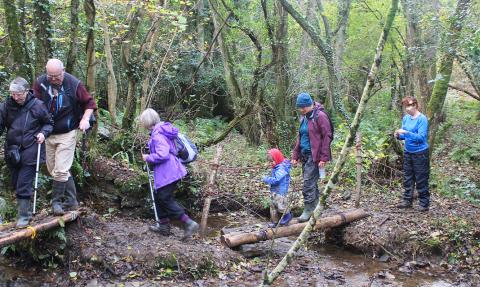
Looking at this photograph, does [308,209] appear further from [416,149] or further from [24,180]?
[24,180]

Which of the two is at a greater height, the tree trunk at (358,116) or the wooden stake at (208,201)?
the tree trunk at (358,116)

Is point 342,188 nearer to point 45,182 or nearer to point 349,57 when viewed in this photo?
point 45,182

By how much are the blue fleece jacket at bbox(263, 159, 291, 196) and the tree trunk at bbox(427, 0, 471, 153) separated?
14.4 feet

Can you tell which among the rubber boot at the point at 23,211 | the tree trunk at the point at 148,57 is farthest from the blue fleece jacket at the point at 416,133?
the tree trunk at the point at 148,57

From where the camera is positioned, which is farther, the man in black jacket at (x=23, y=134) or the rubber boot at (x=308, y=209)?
the rubber boot at (x=308, y=209)

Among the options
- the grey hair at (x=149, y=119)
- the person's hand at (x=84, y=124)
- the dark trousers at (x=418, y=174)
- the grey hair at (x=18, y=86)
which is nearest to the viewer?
the grey hair at (x=18, y=86)

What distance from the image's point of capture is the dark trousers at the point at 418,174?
27.0ft

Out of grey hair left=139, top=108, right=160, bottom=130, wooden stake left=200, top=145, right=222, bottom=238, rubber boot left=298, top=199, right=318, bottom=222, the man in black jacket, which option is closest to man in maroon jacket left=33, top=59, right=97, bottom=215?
the man in black jacket

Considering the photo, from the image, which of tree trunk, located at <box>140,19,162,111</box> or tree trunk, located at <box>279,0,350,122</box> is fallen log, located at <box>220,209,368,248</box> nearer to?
tree trunk, located at <box>279,0,350,122</box>

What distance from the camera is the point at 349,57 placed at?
81.6 feet

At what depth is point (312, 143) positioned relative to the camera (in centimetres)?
721

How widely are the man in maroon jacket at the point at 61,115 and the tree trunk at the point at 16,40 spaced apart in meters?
2.10

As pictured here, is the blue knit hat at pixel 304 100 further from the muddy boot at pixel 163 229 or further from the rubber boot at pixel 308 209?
the muddy boot at pixel 163 229

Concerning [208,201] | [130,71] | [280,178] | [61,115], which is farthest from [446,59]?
[61,115]
